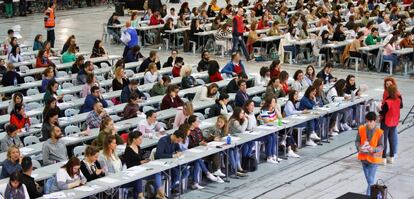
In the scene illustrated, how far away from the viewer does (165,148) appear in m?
15.4

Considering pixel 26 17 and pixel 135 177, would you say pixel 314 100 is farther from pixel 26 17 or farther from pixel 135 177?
pixel 26 17

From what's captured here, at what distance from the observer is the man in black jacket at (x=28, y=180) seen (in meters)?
13.4

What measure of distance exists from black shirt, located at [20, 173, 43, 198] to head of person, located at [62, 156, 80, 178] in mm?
545

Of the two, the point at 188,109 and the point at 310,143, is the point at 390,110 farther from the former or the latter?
the point at 188,109

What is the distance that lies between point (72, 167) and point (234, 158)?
412 cm

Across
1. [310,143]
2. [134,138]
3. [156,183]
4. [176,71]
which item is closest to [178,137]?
[134,138]

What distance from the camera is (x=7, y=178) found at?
1408cm

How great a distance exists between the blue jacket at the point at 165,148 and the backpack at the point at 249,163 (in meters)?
2.12

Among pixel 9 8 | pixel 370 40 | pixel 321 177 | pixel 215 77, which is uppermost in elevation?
pixel 9 8

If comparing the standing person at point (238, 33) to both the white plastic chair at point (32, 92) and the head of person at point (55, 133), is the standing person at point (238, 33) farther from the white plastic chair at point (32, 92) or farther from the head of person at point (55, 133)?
the head of person at point (55, 133)

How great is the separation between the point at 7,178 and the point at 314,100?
800 cm

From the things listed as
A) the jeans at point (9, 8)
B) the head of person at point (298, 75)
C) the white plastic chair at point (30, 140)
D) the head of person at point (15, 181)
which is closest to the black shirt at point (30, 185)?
the head of person at point (15, 181)

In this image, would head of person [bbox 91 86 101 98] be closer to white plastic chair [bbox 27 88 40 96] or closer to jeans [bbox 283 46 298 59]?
white plastic chair [bbox 27 88 40 96]

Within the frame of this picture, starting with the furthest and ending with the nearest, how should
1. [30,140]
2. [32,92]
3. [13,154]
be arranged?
1. [32,92]
2. [30,140]
3. [13,154]
